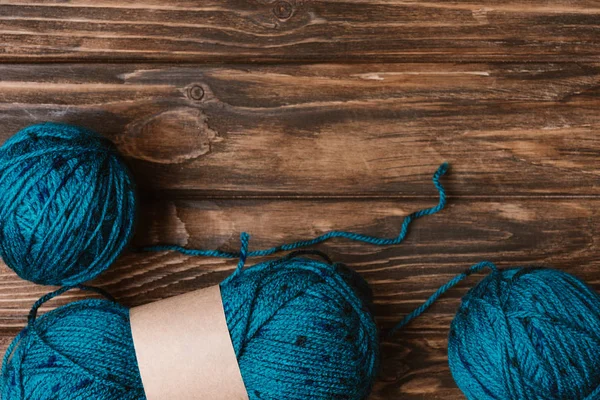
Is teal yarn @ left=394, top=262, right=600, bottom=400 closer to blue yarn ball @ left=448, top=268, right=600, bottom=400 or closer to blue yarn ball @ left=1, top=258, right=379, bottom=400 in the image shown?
blue yarn ball @ left=448, top=268, right=600, bottom=400

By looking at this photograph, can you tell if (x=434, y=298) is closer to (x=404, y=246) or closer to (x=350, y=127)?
(x=404, y=246)

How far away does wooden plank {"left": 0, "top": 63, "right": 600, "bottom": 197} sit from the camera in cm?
75

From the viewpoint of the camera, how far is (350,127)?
0.76 metres

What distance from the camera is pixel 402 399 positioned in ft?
2.52

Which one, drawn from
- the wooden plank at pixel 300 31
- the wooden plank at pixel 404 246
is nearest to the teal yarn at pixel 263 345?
the wooden plank at pixel 404 246

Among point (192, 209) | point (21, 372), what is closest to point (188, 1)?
point (192, 209)

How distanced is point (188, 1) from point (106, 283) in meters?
0.36

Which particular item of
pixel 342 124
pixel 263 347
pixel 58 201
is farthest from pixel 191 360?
pixel 342 124

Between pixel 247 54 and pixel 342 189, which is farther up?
pixel 247 54

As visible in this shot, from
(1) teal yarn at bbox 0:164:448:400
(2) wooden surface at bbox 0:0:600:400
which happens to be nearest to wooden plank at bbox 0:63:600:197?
Answer: (2) wooden surface at bbox 0:0:600:400

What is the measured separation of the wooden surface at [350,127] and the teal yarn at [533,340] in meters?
0.11

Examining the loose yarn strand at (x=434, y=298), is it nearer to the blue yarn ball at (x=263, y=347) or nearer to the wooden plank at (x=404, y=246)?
the wooden plank at (x=404, y=246)

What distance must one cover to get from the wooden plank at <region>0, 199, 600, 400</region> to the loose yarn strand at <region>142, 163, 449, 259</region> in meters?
0.01

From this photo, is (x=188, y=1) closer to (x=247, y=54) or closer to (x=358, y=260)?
(x=247, y=54)
